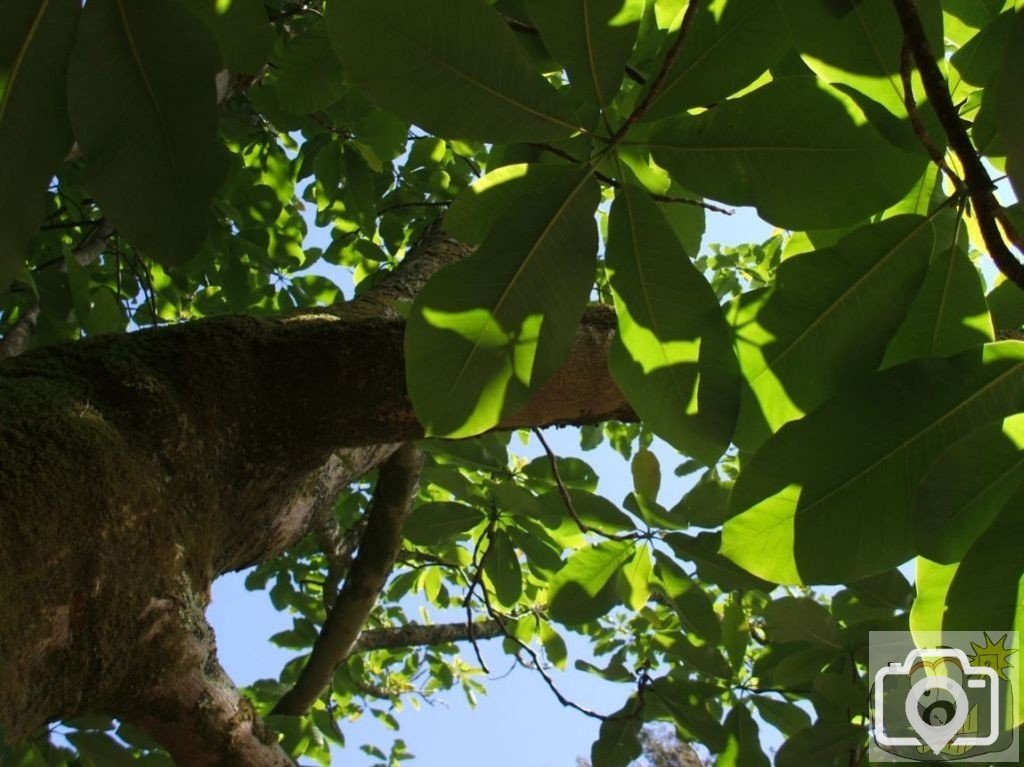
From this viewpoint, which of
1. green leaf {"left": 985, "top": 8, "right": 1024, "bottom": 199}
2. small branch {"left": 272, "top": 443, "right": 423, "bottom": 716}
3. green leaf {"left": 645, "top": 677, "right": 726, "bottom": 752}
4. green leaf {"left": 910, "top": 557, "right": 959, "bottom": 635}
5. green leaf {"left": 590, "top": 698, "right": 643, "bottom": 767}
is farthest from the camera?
small branch {"left": 272, "top": 443, "right": 423, "bottom": 716}

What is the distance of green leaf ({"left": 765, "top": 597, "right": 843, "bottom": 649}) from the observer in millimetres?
1883

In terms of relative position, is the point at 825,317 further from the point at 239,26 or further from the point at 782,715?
the point at 782,715

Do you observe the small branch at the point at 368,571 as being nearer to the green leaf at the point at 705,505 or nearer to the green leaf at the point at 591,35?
the green leaf at the point at 705,505

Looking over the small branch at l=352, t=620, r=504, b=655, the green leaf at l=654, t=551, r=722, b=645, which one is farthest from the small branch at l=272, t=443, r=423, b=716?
the green leaf at l=654, t=551, r=722, b=645

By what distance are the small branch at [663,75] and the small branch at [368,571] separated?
4.98 feet

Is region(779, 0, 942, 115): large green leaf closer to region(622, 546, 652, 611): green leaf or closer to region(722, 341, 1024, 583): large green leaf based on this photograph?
region(722, 341, 1024, 583): large green leaf

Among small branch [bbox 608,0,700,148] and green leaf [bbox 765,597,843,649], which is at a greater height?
small branch [bbox 608,0,700,148]

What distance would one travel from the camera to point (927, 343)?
1.02 m

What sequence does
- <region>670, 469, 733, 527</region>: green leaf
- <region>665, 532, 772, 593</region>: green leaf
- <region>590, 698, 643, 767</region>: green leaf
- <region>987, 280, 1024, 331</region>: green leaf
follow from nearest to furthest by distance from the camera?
<region>987, 280, 1024, 331</region>: green leaf < <region>665, 532, 772, 593</region>: green leaf < <region>670, 469, 733, 527</region>: green leaf < <region>590, 698, 643, 767</region>: green leaf

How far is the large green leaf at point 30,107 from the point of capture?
0.82 meters

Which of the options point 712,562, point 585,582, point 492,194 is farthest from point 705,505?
point 492,194

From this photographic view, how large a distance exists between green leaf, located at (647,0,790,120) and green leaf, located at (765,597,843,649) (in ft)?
4.32

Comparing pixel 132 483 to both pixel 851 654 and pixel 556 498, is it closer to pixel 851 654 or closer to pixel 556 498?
pixel 556 498

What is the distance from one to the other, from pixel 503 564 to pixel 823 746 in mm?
865
